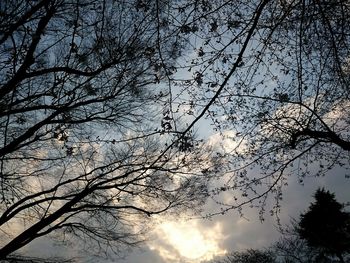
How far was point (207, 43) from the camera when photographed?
5.17 m

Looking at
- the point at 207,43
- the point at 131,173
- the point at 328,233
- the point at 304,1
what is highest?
the point at 328,233

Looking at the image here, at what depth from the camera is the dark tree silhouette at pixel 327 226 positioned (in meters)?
24.1

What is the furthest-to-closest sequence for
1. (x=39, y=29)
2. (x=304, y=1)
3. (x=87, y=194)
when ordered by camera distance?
(x=87, y=194) → (x=39, y=29) → (x=304, y=1)

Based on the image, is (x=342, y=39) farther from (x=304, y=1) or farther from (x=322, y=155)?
(x=322, y=155)

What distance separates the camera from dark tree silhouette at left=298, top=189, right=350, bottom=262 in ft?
79.2

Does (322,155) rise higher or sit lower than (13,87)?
lower

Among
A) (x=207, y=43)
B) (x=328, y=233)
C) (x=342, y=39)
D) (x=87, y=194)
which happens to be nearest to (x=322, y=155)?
(x=342, y=39)

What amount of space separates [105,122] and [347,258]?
24109 millimetres

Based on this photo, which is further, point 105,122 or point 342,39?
point 105,122

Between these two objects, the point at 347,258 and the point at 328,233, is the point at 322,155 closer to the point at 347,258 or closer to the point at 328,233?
the point at 328,233

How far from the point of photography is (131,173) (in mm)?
9570

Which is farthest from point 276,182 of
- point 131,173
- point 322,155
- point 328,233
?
point 328,233

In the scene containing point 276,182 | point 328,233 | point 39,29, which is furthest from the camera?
point 328,233

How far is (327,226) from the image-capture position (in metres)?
24.6
